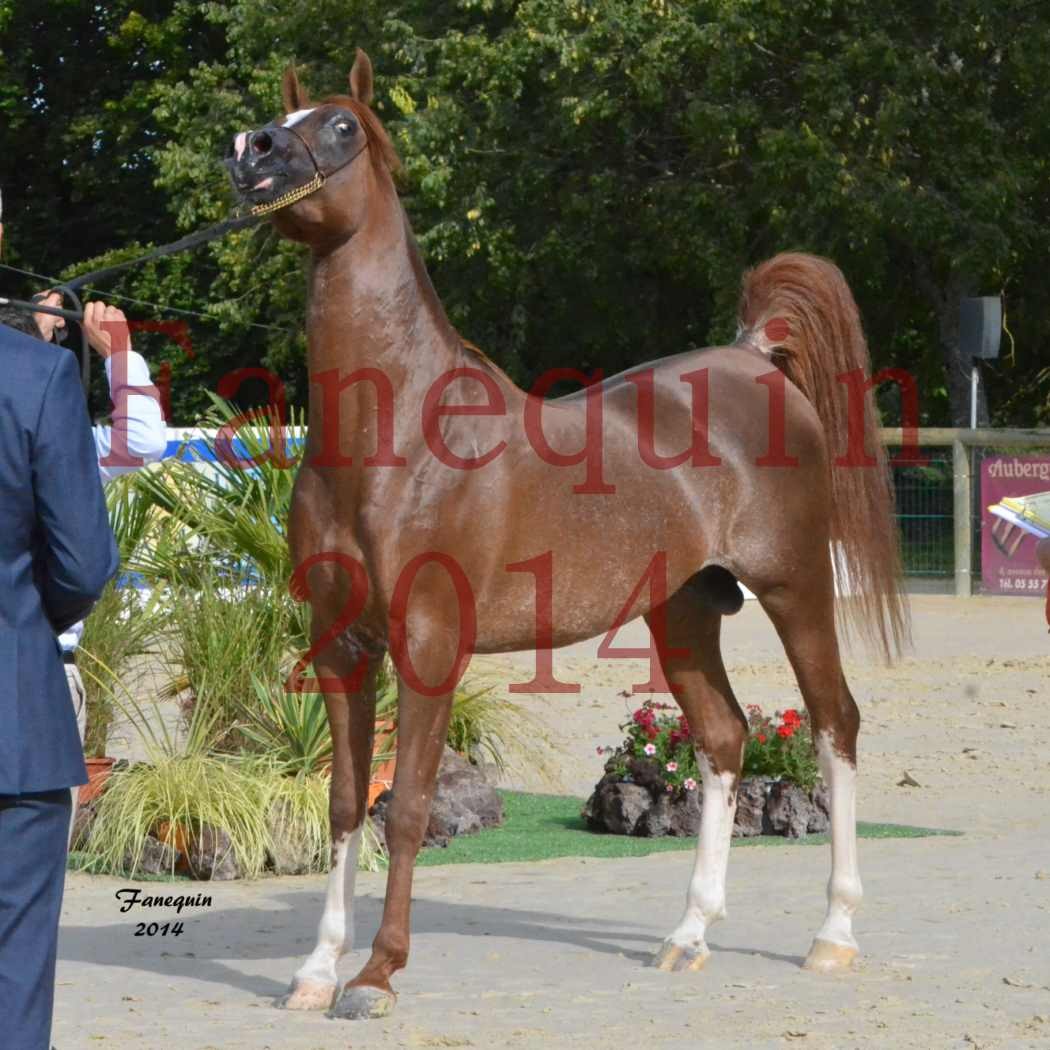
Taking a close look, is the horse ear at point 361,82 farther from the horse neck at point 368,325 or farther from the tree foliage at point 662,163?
the tree foliage at point 662,163

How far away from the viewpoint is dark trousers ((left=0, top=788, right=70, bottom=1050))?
311cm

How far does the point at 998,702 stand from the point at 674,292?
1495 centimetres

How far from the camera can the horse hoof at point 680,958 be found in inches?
217

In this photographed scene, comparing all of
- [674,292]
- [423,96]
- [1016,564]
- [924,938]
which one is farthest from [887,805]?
[674,292]

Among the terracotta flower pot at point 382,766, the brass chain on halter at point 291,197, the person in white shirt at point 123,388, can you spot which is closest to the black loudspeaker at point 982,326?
the terracotta flower pot at point 382,766

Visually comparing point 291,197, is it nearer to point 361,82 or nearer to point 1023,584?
point 361,82

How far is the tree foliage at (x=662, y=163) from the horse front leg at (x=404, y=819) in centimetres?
1621

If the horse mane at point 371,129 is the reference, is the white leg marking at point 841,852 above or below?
below

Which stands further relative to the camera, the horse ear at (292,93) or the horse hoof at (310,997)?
the horse ear at (292,93)

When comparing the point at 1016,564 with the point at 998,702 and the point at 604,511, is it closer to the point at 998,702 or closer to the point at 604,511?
the point at 998,702

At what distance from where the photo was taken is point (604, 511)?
5.41m

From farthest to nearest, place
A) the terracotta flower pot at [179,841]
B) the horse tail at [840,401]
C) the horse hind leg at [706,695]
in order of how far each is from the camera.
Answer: the terracotta flower pot at [179,841] < the horse tail at [840,401] < the horse hind leg at [706,695]

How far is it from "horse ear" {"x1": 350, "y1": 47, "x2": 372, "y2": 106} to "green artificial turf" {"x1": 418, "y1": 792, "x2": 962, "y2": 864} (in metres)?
3.52

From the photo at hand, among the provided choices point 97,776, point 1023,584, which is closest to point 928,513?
point 1023,584
